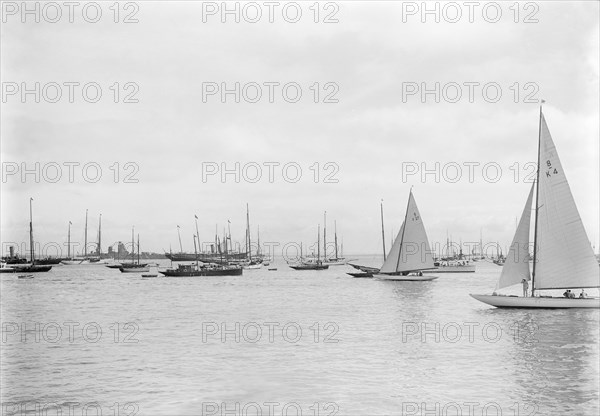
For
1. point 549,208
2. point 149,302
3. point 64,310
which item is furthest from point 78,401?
point 149,302

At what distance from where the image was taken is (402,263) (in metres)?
89.0

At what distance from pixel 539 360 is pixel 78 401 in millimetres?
19401

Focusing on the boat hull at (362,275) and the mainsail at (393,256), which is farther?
the boat hull at (362,275)

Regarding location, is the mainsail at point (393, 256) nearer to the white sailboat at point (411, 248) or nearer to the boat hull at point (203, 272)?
the white sailboat at point (411, 248)

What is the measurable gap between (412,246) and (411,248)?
1.36 feet

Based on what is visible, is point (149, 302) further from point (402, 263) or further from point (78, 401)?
point (78, 401)

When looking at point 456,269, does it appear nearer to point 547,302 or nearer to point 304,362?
point 547,302

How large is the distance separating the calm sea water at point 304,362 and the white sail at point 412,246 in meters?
27.0

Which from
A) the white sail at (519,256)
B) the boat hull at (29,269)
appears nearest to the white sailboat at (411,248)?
the white sail at (519,256)

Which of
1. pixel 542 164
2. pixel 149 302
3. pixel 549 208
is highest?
pixel 542 164

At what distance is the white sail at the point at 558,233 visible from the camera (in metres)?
45.4

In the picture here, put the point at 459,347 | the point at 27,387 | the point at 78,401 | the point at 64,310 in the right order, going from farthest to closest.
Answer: the point at 64,310
the point at 459,347
the point at 27,387
the point at 78,401

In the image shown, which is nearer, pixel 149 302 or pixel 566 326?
pixel 566 326

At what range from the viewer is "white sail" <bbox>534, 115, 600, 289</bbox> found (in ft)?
149
